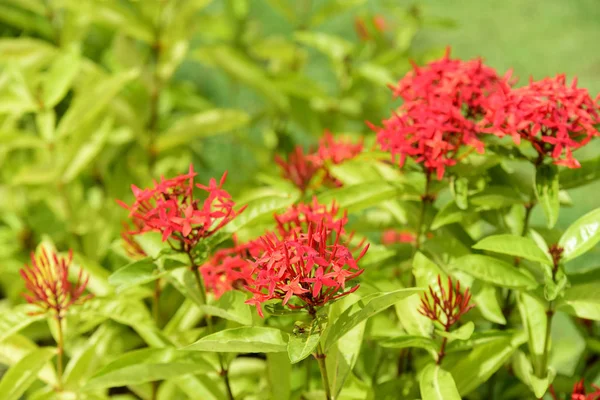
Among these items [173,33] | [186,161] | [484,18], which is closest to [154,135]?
[186,161]

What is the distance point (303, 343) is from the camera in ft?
2.21

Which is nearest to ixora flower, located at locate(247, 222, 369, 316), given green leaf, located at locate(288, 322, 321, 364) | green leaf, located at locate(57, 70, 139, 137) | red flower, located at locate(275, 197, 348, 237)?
green leaf, located at locate(288, 322, 321, 364)

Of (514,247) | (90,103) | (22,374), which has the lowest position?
(22,374)

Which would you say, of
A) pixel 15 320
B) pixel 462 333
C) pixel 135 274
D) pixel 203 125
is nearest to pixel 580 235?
pixel 462 333

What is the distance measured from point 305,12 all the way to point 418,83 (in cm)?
96

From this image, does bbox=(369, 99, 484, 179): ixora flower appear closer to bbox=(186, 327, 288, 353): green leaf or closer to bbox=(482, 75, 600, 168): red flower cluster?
bbox=(482, 75, 600, 168): red flower cluster

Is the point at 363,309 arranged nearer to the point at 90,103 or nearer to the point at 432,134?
the point at 432,134

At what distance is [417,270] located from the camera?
2.84 ft

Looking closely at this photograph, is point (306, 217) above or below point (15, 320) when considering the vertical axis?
above

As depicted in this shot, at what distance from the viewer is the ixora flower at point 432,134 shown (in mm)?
814

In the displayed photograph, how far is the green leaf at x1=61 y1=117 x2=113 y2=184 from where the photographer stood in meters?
1.45

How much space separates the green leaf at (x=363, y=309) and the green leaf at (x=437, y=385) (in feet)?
0.47

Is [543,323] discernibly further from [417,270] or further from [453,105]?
[453,105]

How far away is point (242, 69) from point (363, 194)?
0.72 meters
